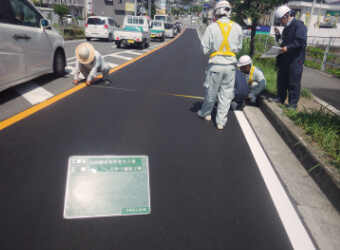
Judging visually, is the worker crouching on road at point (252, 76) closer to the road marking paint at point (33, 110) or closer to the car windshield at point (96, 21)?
the road marking paint at point (33, 110)

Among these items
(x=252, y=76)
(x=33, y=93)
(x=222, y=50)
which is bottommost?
(x=33, y=93)

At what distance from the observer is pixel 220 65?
3.95 metres

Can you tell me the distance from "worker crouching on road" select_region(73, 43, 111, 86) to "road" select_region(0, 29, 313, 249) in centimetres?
108

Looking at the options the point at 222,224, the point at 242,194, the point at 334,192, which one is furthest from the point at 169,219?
the point at 334,192

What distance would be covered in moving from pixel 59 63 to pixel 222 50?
4.52 metres

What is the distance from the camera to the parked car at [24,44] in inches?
169

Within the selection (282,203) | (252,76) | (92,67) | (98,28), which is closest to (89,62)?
(92,67)

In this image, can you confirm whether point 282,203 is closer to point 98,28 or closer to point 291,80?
point 291,80

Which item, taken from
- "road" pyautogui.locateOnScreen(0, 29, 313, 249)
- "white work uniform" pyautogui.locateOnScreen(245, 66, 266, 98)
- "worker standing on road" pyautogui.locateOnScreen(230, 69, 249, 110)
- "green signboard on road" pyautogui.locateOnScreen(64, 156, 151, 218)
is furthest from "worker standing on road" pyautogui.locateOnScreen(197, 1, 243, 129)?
"green signboard on road" pyautogui.locateOnScreen(64, 156, 151, 218)

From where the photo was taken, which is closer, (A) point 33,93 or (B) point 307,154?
(B) point 307,154

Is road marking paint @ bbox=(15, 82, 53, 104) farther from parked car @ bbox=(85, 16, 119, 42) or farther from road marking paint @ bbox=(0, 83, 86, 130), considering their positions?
parked car @ bbox=(85, 16, 119, 42)

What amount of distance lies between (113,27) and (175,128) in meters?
17.8

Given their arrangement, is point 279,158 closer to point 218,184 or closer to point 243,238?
point 218,184

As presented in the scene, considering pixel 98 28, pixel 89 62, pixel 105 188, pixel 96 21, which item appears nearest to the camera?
pixel 105 188
